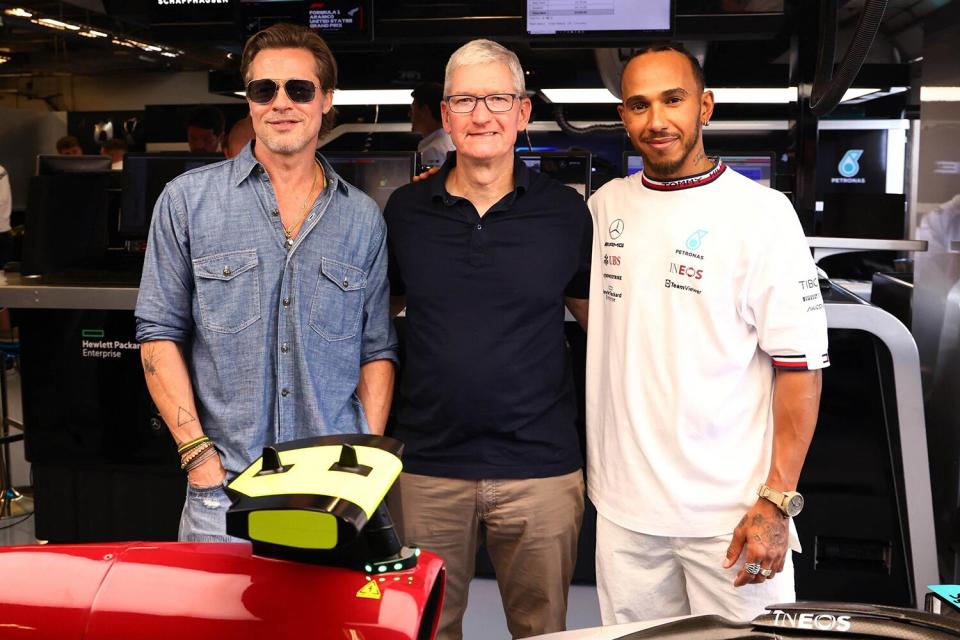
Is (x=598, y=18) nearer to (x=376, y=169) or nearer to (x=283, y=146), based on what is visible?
(x=376, y=169)

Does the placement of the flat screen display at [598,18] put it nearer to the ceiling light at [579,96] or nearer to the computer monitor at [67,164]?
the computer monitor at [67,164]

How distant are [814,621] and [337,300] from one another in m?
1.12

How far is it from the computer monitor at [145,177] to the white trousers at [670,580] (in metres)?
2.38

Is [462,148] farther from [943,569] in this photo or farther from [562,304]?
[943,569]

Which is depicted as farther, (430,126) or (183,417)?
(430,126)

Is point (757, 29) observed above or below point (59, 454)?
above

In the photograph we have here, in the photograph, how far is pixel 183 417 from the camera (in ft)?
5.86

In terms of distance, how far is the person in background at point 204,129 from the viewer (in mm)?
5371

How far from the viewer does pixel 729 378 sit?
1.84 meters

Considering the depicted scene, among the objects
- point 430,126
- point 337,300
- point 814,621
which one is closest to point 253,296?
point 337,300

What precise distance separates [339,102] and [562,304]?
9804mm

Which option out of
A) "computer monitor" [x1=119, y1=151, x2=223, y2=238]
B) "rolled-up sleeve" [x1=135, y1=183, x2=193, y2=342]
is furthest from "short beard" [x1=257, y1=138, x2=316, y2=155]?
"computer monitor" [x1=119, y1=151, x2=223, y2=238]

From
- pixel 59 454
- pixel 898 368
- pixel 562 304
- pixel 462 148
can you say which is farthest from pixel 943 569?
pixel 59 454

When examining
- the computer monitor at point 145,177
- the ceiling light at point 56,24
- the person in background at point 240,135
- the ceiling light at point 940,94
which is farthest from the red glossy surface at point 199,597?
the ceiling light at point 56,24
